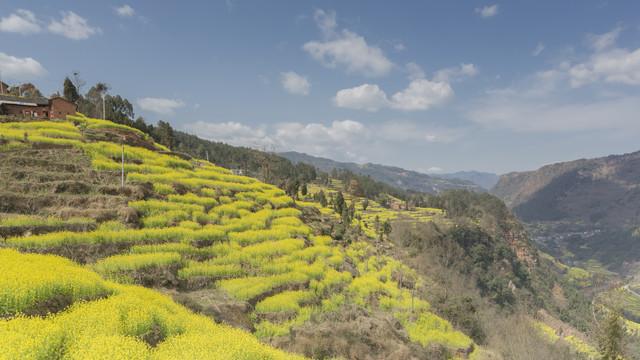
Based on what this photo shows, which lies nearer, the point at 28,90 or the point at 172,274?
the point at 172,274

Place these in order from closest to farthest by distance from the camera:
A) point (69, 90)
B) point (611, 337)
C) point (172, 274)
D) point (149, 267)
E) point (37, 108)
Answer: point (149, 267)
point (172, 274)
point (611, 337)
point (37, 108)
point (69, 90)

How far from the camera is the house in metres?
29.5

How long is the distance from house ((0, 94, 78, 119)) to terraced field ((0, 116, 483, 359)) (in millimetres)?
7564

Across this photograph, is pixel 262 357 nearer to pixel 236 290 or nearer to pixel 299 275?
pixel 236 290

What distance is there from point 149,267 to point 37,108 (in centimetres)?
3318

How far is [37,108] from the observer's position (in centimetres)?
3062

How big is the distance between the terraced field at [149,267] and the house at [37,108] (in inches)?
298

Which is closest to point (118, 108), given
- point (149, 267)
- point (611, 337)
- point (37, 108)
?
point (37, 108)

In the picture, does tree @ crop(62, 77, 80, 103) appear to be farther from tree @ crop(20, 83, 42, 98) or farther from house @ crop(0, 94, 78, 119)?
house @ crop(0, 94, 78, 119)

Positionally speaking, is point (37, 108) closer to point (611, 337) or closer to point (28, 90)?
point (28, 90)

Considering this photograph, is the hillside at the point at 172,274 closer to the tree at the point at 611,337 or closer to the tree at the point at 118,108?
the tree at the point at 611,337

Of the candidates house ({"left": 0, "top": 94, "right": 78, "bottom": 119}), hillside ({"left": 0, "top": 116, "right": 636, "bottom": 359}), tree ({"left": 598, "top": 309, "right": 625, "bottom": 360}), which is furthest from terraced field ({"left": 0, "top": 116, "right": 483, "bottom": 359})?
tree ({"left": 598, "top": 309, "right": 625, "bottom": 360})

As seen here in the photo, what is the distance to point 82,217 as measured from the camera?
1496 cm

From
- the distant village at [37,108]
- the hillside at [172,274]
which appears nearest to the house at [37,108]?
the distant village at [37,108]
